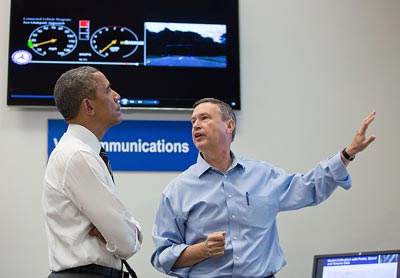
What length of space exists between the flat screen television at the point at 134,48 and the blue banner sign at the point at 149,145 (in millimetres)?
145

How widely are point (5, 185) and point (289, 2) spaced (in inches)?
89.7

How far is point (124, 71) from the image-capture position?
10.7 ft

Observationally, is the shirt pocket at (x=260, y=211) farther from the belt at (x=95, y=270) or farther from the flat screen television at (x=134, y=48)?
the flat screen television at (x=134, y=48)

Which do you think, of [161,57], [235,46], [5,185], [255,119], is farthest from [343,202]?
[5,185]

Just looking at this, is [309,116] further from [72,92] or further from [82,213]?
[82,213]

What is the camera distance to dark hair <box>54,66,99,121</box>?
1.94m

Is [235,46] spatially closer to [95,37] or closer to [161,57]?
[161,57]

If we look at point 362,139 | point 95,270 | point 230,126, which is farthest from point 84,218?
point 362,139

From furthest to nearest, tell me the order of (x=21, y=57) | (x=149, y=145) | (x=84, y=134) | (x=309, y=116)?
(x=309, y=116), (x=149, y=145), (x=21, y=57), (x=84, y=134)

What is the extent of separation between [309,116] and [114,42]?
141 cm

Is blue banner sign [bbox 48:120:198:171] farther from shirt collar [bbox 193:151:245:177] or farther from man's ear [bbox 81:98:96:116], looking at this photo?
man's ear [bbox 81:98:96:116]

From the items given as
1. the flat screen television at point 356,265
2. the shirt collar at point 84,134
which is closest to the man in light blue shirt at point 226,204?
the flat screen television at point 356,265

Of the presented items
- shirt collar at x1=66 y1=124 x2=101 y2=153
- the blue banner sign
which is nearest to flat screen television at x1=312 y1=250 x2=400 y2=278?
the blue banner sign

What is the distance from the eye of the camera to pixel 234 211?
2.31m
